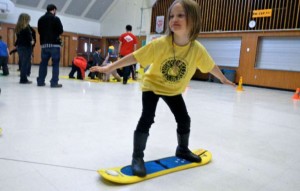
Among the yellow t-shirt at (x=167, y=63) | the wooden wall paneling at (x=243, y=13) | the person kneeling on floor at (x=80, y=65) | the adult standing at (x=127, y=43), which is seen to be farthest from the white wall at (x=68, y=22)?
the yellow t-shirt at (x=167, y=63)

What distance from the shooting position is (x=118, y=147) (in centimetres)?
197

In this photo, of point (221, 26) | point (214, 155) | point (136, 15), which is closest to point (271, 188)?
point (214, 155)

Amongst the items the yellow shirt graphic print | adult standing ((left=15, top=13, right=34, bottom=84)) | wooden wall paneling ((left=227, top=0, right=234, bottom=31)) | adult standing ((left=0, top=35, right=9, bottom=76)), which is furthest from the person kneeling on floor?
wooden wall paneling ((left=227, top=0, right=234, bottom=31))

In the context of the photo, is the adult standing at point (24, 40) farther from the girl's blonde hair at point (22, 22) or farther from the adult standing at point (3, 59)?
the adult standing at point (3, 59)

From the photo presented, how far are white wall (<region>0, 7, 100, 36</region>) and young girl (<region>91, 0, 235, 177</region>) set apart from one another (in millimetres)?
13292

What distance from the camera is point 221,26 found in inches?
433

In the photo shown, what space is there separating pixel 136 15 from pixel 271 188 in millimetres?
14109

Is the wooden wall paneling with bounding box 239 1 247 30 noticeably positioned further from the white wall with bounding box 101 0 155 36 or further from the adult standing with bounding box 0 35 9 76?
the adult standing with bounding box 0 35 9 76

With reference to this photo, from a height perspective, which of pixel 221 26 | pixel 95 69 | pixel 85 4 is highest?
pixel 85 4

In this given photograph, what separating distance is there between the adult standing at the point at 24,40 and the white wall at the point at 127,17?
9.25 m

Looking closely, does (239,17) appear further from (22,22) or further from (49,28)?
(22,22)

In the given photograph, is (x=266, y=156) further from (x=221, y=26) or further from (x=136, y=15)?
(x=136, y=15)

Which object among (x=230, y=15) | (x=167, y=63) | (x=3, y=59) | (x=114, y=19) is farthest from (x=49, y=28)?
(x=114, y=19)

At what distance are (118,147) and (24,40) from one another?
13.9 ft
